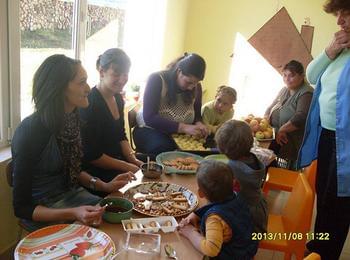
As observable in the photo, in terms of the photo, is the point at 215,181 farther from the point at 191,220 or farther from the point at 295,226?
the point at 295,226

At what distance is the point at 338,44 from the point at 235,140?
30.6 inches

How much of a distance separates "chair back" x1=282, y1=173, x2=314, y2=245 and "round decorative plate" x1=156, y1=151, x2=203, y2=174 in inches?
18.8

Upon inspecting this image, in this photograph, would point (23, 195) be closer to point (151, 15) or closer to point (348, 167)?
point (348, 167)

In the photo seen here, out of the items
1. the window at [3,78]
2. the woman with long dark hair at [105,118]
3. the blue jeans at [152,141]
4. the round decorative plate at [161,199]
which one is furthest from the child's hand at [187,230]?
the window at [3,78]

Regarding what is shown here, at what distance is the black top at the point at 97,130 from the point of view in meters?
→ 1.74

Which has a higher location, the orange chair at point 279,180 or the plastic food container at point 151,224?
the plastic food container at point 151,224

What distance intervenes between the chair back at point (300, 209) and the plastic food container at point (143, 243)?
697 millimetres

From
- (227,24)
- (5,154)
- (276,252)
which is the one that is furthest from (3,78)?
(227,24)

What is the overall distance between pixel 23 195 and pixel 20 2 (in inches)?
43.3

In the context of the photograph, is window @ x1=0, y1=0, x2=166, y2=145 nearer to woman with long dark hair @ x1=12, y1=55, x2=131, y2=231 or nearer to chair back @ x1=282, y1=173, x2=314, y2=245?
woman with long dark hair @ x1=12, y1=55, x2=131, y2=231

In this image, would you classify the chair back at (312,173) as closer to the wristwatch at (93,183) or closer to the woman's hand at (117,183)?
the woman's hand at (117,183)

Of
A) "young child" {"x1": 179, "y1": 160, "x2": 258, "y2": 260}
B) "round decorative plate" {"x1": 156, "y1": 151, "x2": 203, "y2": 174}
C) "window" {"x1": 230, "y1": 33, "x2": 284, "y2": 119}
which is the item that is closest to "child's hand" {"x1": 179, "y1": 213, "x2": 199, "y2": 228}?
"young child" {"x1": 179, "y1": 160, "x2": 258, "y2": 260}

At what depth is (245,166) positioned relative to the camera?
1391 millimetres

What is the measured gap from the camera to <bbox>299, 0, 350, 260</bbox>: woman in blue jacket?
A: 5.30 feet
